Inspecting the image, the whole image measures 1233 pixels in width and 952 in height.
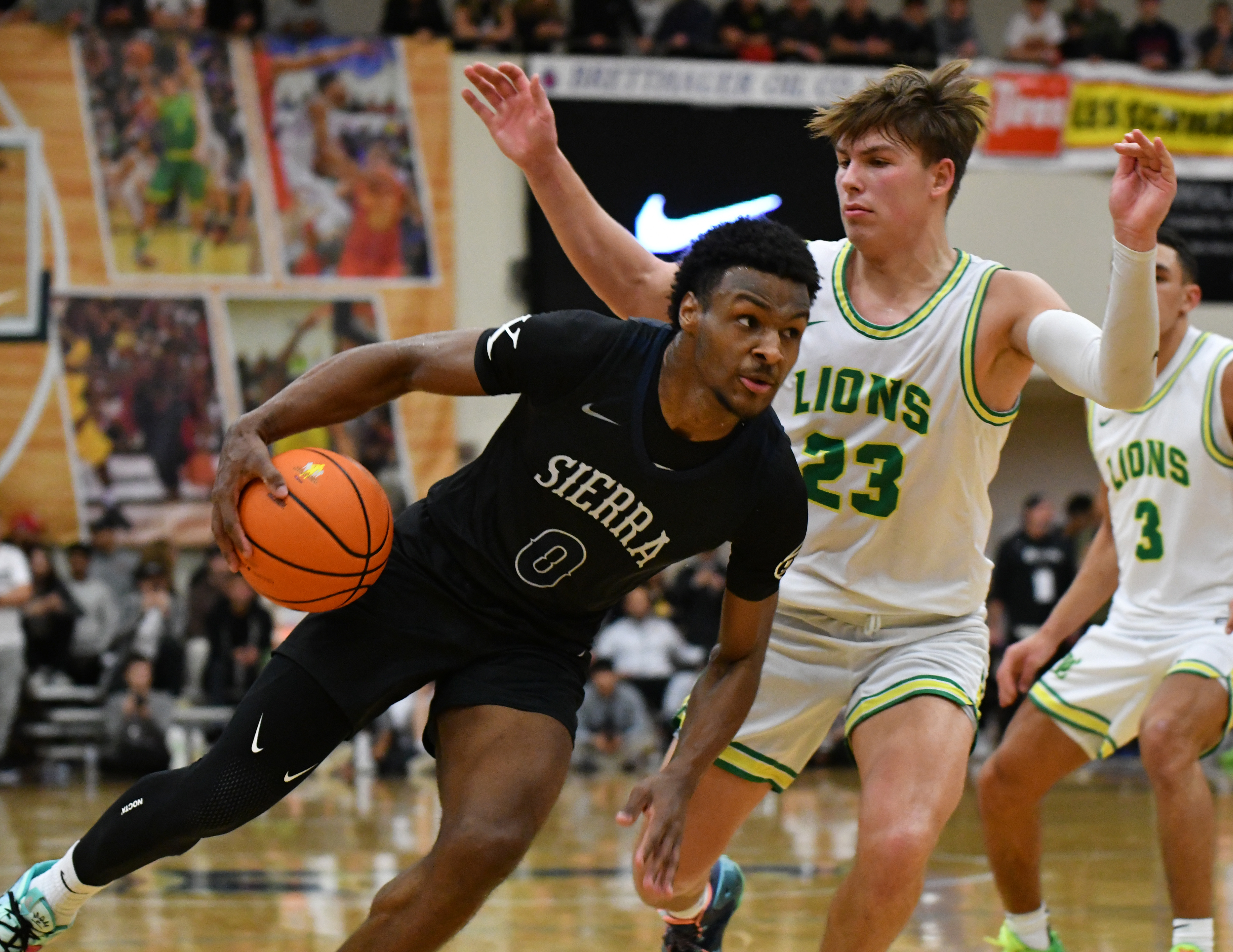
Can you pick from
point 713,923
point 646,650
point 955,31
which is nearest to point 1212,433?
point 713,923

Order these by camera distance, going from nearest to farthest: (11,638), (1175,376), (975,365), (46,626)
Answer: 1. (975,365)
2. (1175,376)
3. (11,638)
4. (46,626)

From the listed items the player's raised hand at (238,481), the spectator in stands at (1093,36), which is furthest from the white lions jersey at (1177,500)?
the spectator in stands at (1093,36)

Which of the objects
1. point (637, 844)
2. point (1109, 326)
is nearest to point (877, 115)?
point (1109, 326)

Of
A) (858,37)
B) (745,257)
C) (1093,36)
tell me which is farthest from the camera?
(1093,36)

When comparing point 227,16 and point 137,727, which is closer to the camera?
point 137,727

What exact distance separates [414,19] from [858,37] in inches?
164

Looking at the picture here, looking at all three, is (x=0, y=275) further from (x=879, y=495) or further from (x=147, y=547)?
(x=879, y=495)

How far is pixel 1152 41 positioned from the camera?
14383 mm

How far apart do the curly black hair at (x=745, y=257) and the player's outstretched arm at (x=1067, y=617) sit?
225cm

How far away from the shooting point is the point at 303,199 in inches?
516

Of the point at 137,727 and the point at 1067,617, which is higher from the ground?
the point at 1067,617

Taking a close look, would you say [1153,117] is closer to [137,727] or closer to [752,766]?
[137,727]

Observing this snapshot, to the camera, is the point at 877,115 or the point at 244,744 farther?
the point at 877,115

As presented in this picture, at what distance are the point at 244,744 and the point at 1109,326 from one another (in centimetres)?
232
